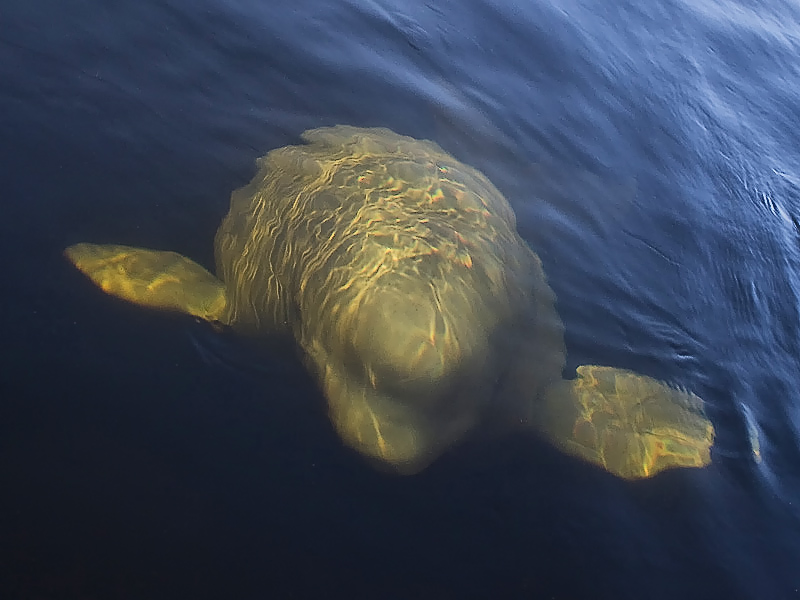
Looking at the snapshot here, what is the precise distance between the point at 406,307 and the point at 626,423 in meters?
2.07

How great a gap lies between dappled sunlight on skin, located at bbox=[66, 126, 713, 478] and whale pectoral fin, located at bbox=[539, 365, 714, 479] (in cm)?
1

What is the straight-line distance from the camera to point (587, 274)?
653cm

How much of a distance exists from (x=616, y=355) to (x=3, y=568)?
4.61 metres

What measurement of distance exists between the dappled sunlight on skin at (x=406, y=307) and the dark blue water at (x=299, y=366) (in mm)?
182

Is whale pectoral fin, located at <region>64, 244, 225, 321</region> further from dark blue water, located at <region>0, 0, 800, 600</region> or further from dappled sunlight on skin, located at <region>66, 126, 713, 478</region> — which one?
dark blue water, located at <region>0, 0, 800, 600</region>

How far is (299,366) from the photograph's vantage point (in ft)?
16.5

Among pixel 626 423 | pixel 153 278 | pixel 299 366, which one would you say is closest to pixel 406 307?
pixel 299 366

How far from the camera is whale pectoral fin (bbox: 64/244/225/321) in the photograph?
4973 mm

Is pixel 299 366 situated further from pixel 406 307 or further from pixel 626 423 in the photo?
pixel 626 423

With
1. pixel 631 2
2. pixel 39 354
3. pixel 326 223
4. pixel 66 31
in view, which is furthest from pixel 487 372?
pixel 631 2

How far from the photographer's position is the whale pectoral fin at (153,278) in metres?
4.97

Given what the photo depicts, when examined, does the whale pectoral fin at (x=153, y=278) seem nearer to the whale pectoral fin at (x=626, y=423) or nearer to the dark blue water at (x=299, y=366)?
the dark blue water at (x=299, y=366)

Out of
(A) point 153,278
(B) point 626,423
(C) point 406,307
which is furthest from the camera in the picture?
(B) point 626,423

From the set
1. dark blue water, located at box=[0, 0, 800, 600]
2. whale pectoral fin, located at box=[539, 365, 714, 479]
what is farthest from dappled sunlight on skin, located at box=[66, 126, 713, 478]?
dark blue water, located at box=[0, 0, 800, 600]
